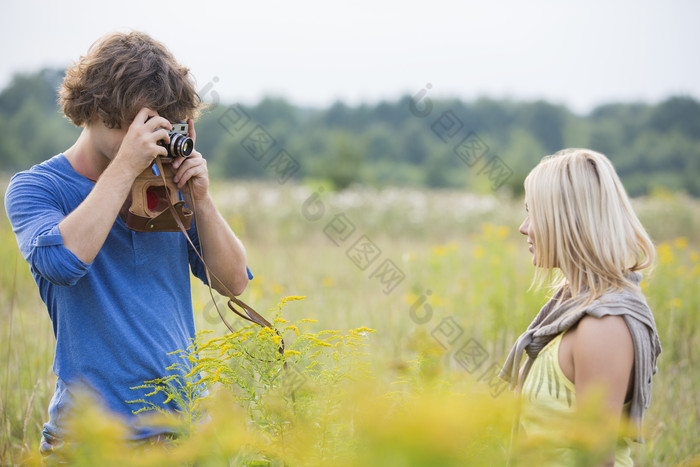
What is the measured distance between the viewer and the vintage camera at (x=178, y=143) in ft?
4.79

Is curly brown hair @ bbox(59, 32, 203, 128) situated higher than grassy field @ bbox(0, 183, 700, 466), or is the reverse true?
curly brown hair @ bbox(59, 32, 203, 128)

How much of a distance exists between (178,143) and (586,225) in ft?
3.83

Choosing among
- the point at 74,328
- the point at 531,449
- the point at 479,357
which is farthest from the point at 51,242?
the point at 479,357

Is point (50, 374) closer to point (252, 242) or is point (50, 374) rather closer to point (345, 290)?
point (345, 290)

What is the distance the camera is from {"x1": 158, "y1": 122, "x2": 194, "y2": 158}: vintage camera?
146 cm

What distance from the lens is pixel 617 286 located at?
150 cm

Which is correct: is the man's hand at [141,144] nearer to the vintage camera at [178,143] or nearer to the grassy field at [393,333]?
the vintage camera at [178,143]

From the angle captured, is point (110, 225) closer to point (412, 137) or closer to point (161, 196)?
point (161, 196)

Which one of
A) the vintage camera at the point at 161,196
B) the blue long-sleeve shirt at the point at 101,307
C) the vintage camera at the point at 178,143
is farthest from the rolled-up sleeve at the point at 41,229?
the vintage camera at the point at 178,143

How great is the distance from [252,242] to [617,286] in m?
6.86

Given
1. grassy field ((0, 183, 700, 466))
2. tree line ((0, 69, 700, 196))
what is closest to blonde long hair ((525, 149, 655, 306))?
grassy field ((0, 183, 700, 466))

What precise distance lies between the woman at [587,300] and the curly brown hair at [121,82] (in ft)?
3.63

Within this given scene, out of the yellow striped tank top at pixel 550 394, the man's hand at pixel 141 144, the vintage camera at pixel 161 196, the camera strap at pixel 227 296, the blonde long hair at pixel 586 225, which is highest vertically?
the man's hand at pixel 141 144

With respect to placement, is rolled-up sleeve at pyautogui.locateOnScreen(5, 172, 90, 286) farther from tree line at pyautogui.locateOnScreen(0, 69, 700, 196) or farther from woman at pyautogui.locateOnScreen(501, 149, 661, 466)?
tree line at pyautogui.locateOnScreen(0, 69, 700, 196)
